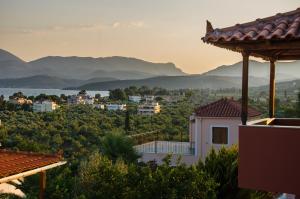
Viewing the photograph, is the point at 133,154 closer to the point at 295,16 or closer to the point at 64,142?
the point at 64,142

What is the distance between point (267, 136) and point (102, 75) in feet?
390

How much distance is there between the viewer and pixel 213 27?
549cm

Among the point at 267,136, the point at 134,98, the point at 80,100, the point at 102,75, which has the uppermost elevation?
the point at 102,75

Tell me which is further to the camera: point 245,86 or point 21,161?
point 21,161

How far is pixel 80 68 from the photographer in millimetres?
126125

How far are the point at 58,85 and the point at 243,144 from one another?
3782 inches

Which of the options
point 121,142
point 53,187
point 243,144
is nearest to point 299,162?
point 243,144

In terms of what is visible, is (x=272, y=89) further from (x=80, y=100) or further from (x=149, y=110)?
(x=80, y=100)

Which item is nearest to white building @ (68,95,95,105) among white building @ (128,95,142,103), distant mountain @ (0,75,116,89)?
white building @ (128,95,142,103)

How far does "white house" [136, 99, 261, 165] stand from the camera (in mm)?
20703

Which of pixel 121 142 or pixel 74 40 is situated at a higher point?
pixel 74 40

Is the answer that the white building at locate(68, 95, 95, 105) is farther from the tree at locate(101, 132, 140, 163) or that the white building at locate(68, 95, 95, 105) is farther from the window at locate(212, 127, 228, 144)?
the window at locate(212, 127, 228, 144)

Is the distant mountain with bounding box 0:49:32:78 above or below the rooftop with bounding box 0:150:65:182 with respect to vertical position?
above

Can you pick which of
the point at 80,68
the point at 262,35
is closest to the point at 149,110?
the point at 262,35
